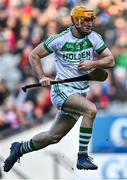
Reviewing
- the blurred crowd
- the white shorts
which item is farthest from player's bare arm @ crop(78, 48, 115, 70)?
the blurred crowd

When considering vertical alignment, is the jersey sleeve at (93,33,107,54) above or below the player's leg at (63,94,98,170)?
above

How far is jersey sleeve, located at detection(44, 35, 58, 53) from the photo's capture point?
42.0ft

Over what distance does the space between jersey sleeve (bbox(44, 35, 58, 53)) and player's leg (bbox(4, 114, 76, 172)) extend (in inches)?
36.1

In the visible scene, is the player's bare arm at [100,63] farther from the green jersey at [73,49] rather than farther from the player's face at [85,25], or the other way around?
the player's face at [85,25]

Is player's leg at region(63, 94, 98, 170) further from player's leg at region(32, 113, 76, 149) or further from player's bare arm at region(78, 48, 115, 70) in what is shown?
player's bare arm at region(78, 48, 115, 70)

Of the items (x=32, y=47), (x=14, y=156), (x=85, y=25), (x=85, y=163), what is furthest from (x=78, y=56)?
(x=32, y=47)

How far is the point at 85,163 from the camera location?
41.8ft

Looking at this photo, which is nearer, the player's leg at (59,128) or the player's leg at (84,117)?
the player's leg at (84,117)

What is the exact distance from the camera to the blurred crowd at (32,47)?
1758 centimetres

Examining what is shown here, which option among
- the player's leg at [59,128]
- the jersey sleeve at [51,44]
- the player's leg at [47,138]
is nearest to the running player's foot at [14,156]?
the player's leg at [47,138]

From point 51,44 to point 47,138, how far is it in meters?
1.32

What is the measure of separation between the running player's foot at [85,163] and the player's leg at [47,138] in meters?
0.47

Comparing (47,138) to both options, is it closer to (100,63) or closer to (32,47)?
(100,63)

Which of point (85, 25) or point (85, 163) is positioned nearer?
point (85, 25)
